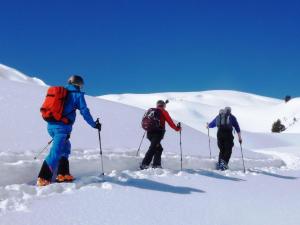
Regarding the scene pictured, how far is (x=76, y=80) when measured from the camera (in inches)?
276

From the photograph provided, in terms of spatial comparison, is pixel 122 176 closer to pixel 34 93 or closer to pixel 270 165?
pixel 270 165

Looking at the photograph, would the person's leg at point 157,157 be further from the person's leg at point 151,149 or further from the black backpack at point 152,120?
the black backpack at point 152,120

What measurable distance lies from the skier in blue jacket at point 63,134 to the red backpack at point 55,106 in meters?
0.08

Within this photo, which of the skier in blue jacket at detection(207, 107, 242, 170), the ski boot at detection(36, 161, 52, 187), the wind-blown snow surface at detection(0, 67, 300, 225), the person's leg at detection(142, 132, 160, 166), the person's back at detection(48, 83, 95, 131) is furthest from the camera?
the skier in blue jacket at detection(207, 107, 242, 170)

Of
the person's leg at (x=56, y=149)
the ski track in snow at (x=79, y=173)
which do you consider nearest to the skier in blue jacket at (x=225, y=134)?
the ski track in snow at (x=79, y=173)

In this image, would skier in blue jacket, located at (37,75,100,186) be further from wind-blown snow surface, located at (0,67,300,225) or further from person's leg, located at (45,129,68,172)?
wind-blown snow surface, located at (0,67,300,225)

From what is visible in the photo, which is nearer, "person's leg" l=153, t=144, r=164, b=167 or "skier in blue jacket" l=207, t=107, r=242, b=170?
"person's leg" l=153, t=144, r=164, b=167

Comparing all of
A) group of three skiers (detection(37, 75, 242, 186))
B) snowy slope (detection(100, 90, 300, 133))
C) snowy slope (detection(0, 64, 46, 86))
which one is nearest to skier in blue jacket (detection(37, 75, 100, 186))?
group of three skiers (detection(37, 75, 242, 186))

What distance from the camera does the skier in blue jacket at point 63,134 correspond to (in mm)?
6684

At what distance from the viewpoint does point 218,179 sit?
29.6 ft

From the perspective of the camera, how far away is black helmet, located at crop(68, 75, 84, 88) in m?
7.01

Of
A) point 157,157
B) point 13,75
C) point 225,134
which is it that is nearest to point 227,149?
point 225,134

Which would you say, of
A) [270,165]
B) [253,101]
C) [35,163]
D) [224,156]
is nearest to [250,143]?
[270,165]

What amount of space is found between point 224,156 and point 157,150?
2.55 metres
